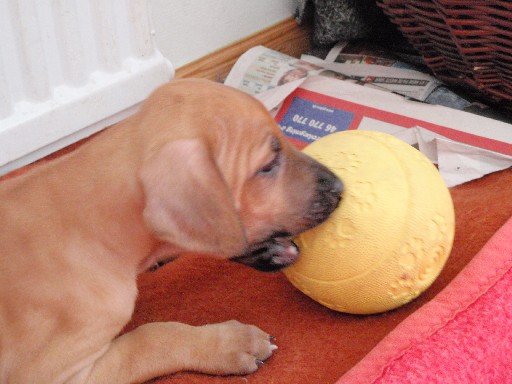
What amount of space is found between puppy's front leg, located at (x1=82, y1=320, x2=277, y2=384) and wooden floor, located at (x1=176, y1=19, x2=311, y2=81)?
129cm

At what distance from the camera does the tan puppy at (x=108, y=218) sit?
50.7 inches

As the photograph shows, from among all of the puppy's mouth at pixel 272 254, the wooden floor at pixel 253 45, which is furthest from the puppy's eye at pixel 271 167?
the wooden floor at pixel 253 45

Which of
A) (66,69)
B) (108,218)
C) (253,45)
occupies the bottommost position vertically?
(253,45)

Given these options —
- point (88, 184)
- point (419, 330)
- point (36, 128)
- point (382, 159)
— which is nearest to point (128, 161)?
point (88, 184)

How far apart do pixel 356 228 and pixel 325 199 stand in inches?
3.3

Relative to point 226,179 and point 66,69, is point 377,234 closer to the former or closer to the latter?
point 226,179

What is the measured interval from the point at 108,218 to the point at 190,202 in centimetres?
21

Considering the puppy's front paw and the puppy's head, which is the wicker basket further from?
the puppy's front paw

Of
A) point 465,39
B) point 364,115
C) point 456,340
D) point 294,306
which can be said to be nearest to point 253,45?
point 364,115

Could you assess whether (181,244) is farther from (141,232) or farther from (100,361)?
(100,361)

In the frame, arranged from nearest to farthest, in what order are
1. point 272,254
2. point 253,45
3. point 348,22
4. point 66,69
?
point 272,254, point 66,69, point 348,22, point 253,45

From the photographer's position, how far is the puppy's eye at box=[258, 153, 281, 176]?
133 centimetres

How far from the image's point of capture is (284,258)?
1.40 m

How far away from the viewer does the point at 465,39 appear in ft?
7.00
